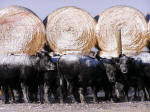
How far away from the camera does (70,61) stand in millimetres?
8766

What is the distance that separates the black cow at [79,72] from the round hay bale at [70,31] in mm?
1258

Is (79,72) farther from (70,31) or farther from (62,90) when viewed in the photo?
(70,31)

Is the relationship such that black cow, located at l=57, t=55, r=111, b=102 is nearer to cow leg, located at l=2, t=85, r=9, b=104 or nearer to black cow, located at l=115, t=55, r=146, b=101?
black cow, located at l=115, t=55, r=146, b=101

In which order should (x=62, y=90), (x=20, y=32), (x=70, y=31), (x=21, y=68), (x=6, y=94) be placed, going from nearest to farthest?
(x=62, y=90) → (x=21, y=68) → (x=6, y=94) → (x=20, y=32) → (x=70, y=31)

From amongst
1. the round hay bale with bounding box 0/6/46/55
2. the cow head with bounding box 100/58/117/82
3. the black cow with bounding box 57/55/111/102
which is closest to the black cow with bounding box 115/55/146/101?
the cow head with bounding box 100/58/117/82

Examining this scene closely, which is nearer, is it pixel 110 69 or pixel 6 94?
pixel 110 69

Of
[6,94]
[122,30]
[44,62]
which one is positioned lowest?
[6,94]

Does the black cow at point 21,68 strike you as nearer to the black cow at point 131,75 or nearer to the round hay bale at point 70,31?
the round hay bale at point 70,31

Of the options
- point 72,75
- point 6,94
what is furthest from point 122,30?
point 6,94

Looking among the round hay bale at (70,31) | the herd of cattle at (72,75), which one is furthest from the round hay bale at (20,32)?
the herd of cattle at (72,75)

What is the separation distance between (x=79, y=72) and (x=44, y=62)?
862 millimetres

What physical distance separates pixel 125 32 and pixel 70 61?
7.45 feet

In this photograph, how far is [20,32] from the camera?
10391 mm

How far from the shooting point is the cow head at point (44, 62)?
9.04 meters
